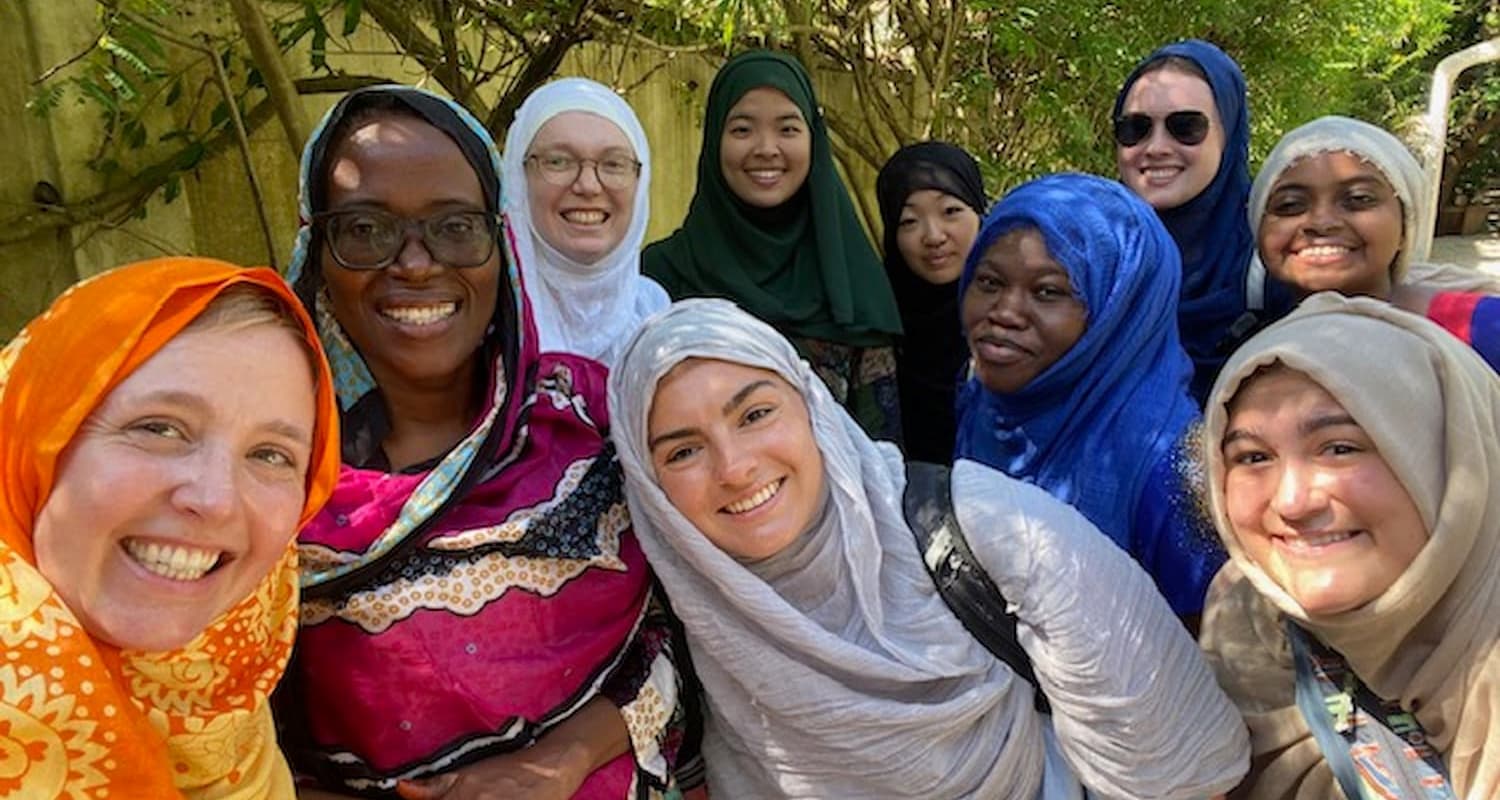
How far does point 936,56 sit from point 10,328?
463cm

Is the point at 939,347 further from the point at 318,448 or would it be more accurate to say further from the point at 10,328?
the point at 10,328

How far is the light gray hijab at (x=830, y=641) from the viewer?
5.27 ft

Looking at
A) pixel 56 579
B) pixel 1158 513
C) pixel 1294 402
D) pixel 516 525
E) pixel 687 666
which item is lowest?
pixel 687 666

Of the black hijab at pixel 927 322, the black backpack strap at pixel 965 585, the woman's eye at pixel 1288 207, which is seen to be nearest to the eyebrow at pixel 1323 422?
the black backpack strap at pixel 965 585

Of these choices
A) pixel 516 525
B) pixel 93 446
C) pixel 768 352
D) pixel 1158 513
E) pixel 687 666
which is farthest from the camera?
pixel 1158 513

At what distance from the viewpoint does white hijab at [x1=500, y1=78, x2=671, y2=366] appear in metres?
2.62

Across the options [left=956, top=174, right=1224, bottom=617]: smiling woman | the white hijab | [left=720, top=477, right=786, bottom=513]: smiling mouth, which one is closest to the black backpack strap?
[left=720, top=477, right=786, bottom=513]: smiling mouth

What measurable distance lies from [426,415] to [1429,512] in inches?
59.3

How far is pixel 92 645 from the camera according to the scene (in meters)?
1.17

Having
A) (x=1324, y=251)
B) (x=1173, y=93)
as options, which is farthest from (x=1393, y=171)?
(x=1173, y=93)

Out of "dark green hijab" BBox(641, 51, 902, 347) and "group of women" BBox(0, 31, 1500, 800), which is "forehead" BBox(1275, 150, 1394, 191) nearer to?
"group of women" BBox(0, 31, 1500, 800)

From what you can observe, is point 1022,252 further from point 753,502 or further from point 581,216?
point 581,216

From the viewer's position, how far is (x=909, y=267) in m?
3.26

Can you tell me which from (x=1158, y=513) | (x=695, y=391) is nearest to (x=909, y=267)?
(x=1158, y=513)
